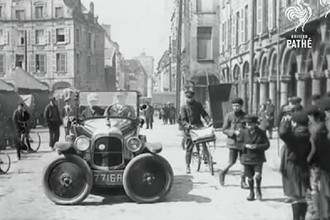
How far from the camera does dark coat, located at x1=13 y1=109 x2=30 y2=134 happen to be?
15125 mm

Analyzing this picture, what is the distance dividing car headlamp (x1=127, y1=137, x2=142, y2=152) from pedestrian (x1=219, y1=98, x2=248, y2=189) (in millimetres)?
1852

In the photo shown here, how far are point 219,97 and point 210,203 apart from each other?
17.2 metres

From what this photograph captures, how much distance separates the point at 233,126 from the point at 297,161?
10.9ft

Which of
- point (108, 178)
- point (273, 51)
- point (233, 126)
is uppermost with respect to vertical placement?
point (273, 51)

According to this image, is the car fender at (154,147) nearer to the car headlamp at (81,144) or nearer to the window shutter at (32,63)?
the car headlamp at (81,144)

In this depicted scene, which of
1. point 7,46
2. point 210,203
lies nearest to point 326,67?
point 210,203

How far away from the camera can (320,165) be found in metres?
6.61

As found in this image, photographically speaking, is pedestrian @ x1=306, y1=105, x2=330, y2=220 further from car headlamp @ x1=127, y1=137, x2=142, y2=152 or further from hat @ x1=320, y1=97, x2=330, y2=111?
car headlamp @ x1=127, y1=137, x2=142, y2=152

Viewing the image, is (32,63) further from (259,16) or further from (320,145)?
(320,145)

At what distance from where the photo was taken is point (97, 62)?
28.9m

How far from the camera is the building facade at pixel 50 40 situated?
33000 millimetres

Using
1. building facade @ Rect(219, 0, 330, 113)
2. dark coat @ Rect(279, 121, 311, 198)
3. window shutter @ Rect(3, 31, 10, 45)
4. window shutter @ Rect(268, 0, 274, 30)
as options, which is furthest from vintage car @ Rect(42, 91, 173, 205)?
window shutter @ Rect(3, 31, 10, 45)

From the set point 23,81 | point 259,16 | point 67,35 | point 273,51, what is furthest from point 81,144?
point 67,35

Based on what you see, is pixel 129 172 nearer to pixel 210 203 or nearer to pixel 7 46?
pixel 210 203
